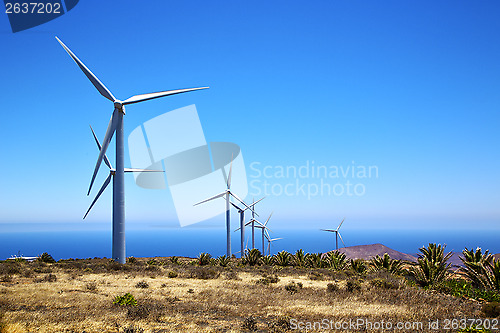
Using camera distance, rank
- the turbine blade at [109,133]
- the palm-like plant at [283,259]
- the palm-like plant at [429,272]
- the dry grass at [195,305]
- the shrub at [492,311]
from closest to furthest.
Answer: the dry grass at [195,305], the shrub at [492,311], the palm-like plant at [429,272], the turbine blade at [109,133], the palm-like plant at [283,259]

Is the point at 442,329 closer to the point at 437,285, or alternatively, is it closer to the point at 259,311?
the point at 259,311

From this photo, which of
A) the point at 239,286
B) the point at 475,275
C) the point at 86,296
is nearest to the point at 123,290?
the point at 86,296

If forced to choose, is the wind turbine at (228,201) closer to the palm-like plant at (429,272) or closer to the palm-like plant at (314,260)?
the palm-like plant at (314,260)

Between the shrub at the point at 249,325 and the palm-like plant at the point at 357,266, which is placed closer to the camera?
the shrub at the point at 249,325

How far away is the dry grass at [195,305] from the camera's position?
10.7 meters

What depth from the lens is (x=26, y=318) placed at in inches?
418

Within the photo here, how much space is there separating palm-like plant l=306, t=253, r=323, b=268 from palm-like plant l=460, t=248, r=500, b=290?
1471cm

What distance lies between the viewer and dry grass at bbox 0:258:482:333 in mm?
10695

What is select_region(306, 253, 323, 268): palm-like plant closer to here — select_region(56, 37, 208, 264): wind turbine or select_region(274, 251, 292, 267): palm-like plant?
select_region(274, 251, 292, 267): palm-like plant

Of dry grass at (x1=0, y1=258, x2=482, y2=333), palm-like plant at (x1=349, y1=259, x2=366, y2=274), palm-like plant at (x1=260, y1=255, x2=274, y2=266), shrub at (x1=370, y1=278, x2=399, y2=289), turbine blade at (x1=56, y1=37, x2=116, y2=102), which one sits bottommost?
palm-like plant at (x1=260, y1=255, x2=274, y2=266)

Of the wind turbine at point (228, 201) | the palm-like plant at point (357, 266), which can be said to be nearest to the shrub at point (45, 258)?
the wind turbine at point (228, 201)

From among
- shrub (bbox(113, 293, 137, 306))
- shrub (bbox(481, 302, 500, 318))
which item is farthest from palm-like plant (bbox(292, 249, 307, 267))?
shrub (bbox(113, 293, 137, 306))

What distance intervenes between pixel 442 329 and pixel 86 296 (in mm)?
14745

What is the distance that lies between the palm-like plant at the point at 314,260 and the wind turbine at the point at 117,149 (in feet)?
62.1
